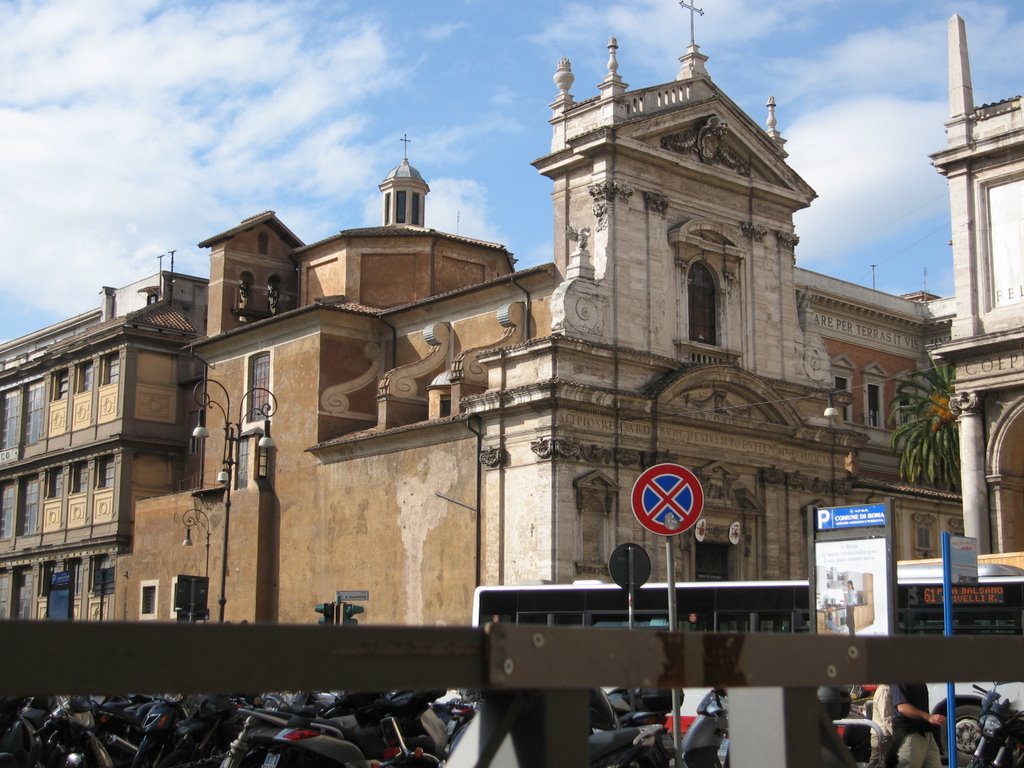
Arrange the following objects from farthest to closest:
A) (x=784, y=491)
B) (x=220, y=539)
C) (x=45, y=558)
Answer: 1. (x=45, y=558)
2. (x=220, y=539)
3. (x=784, y=491)

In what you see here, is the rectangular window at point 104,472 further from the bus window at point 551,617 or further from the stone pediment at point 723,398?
the bus window at point 551,617

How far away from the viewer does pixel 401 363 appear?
42.8 metres

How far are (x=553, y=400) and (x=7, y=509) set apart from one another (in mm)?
28504

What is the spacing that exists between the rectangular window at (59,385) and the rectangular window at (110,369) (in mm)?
3384

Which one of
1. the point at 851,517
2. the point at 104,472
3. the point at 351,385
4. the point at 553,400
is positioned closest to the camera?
the point at 851,517

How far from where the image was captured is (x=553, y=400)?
115 ft

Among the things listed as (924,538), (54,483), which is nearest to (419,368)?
(924,538)

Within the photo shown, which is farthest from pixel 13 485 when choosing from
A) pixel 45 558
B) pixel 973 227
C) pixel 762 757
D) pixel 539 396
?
pixel 762 757

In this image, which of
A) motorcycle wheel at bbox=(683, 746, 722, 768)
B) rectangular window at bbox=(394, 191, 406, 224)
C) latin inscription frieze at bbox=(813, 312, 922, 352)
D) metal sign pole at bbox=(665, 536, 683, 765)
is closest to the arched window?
latin inscription frieze at bbox=(813, 312, 922, 352)

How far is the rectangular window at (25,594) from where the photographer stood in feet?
170

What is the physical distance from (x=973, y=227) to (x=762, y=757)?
30851 millimetres

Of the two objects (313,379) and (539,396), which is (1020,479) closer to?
(539,396)

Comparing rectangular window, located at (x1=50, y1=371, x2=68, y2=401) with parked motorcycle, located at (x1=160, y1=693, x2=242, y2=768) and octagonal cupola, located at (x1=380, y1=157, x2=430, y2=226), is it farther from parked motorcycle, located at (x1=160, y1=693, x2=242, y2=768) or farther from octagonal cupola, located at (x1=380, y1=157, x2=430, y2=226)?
parked motorcycle, located at (x1=160, y1=693, x2=242, y2=768)

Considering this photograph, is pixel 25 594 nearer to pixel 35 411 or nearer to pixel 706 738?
pixel 35 411
